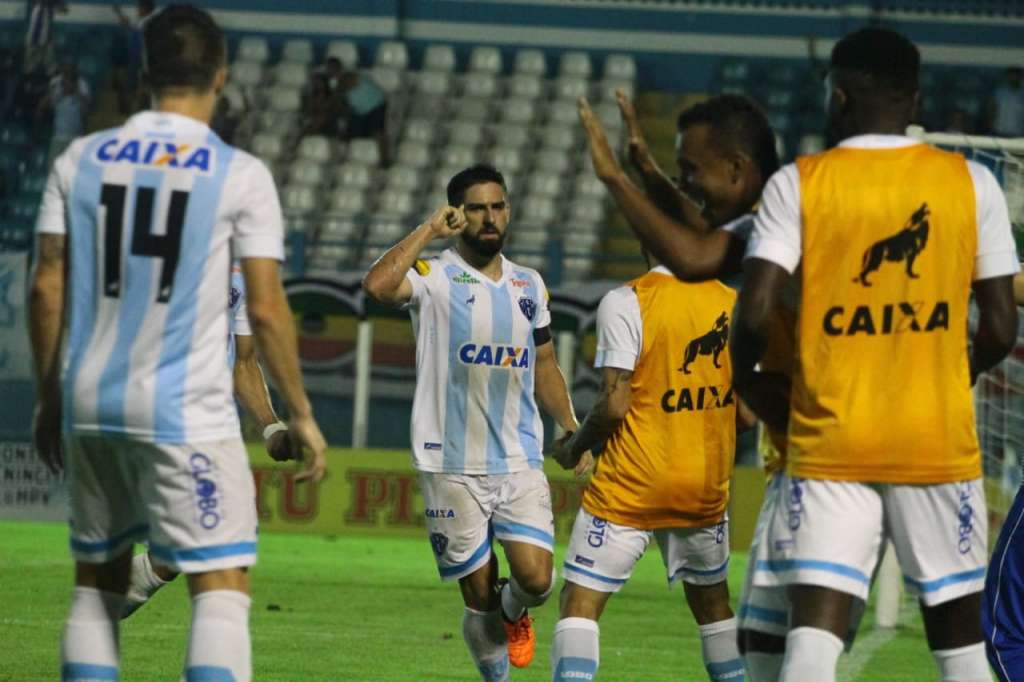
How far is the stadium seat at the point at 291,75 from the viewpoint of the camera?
23938 millimetres

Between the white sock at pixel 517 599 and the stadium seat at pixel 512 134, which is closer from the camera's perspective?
the white sock at pixel 517 599

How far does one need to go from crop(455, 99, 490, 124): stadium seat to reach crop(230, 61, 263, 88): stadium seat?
2.59m

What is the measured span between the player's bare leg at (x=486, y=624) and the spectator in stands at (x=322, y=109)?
617 inches

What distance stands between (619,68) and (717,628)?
1713 centimetres

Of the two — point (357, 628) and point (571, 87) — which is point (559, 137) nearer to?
point (571, 87)

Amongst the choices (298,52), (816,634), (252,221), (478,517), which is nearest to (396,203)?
(298,52)

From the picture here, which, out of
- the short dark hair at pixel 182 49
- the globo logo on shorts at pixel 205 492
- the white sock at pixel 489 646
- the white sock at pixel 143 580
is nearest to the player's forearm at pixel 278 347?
the globo logo on shorts at pixel 205 492

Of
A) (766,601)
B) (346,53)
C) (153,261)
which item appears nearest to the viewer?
(153,261)

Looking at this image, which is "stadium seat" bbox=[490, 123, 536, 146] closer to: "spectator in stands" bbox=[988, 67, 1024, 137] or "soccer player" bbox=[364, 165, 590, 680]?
"spectator in stands" bbox=[988, 67, 1024, 137]

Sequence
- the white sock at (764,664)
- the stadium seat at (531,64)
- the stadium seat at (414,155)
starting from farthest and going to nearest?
the stadium seat at (531,64) → the stadium seat at (414,155) → the white sock at (764,664)

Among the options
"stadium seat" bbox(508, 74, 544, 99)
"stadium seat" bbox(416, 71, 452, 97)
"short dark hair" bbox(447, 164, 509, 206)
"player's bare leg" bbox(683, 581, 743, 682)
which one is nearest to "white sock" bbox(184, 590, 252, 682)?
"player's bare leg" bbox(683, 581, 743, 682)

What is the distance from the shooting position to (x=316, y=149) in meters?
22.8

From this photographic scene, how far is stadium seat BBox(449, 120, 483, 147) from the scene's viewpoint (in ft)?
74.8

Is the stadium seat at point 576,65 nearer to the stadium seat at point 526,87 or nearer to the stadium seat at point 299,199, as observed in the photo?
the stadium seat at point 526,87
